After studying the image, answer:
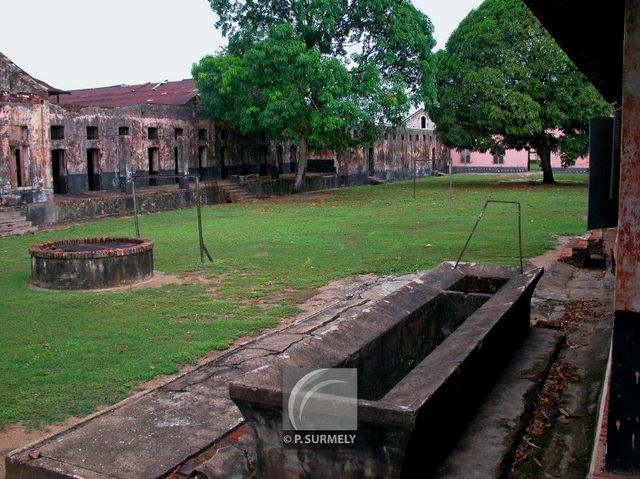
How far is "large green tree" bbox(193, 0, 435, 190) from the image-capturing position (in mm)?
24031

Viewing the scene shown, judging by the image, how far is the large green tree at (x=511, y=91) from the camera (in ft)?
91.6

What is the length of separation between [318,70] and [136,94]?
50.2ft

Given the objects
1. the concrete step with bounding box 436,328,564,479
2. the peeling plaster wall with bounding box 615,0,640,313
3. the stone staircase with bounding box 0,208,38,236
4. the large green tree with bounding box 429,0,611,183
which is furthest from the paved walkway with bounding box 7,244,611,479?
the large green tree with bounding box 429,0,611,183

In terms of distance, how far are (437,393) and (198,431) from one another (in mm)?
1896

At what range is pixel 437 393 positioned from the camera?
3.70 meters

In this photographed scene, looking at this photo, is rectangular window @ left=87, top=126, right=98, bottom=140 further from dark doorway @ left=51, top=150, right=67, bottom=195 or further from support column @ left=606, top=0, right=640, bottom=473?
support column @ left=606, top=0, right=640, bottom=473

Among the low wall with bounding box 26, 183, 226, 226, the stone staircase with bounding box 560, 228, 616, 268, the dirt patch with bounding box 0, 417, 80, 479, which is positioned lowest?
the dirt patch with bounding box 0, 417, 80, 479

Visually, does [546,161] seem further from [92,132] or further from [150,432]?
[150,432]

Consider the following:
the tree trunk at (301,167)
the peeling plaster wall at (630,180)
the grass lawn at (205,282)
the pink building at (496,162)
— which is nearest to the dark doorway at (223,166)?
the tree trunk at (301,167)

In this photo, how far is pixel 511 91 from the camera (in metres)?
28.2

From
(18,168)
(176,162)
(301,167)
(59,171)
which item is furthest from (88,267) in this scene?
(176,162)

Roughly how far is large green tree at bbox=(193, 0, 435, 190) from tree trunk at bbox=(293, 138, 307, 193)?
7 cm

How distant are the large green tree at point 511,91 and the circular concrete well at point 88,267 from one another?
20.9 m

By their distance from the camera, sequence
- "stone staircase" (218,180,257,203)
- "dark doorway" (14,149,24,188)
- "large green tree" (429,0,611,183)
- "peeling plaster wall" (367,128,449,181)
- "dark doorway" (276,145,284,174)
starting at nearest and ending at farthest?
"dark doorway" (14,149,24,188), "stone staircase" (218,180,257,203), "large green tree" (429,0,611,183), "dark doorway" (276,145,284,174), "peeling plaster wall" (367,128,449,181)
